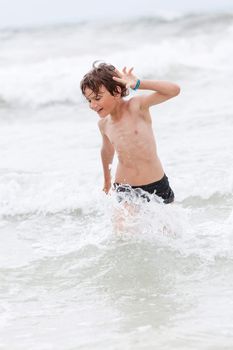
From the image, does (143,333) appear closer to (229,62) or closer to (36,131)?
(36,131)

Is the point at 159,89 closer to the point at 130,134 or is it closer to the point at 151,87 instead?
the point at 151,87

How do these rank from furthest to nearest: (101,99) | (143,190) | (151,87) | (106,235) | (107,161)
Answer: (106,235) < (107,161) < (143,190) < (101,99) < (151,87)

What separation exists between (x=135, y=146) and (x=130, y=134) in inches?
3.6

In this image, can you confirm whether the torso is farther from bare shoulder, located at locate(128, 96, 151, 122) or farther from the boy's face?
the boy's face

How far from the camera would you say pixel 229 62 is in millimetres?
14984

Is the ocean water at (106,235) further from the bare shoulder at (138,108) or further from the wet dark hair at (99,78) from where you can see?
the wet dark hair at (99,78)

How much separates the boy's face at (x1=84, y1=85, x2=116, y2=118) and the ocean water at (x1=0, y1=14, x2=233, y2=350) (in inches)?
25.9

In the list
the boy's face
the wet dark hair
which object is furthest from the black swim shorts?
the wet dark hair

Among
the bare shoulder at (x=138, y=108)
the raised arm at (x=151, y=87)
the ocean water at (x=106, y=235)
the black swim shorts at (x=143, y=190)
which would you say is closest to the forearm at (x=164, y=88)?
the raised arm at (x=151, y=87)

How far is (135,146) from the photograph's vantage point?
516cm

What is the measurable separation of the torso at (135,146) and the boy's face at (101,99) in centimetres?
18

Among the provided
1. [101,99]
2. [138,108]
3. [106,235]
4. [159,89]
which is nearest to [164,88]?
[159,89]

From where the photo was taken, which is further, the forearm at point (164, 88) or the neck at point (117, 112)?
the neck at point (117, 112)

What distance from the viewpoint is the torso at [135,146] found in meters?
5.14
